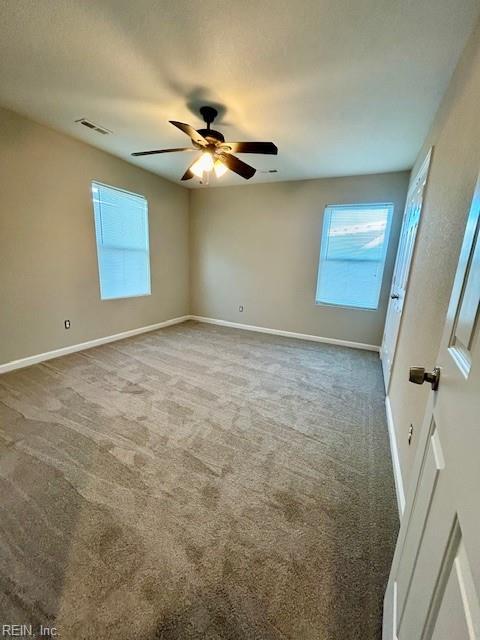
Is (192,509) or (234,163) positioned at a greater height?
(234,163)

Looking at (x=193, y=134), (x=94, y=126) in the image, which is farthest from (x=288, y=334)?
(x=94, y=126)

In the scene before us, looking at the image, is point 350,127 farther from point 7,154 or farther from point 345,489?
point 7,154

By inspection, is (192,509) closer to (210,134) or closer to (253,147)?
(253,147)

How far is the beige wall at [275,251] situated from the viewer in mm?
3943

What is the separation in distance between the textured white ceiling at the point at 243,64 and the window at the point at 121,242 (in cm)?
96

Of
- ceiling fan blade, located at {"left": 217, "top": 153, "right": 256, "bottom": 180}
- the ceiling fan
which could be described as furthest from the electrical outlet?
ceiling fan blade, located at {"left": 217, "top": 153, "right": 256, "bottom": 180}

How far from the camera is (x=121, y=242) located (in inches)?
154

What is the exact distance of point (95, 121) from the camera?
2658 mm

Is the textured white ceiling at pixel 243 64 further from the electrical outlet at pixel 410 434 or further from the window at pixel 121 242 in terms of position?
the electrical outlet at pixel 410 434

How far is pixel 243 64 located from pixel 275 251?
2.87 m

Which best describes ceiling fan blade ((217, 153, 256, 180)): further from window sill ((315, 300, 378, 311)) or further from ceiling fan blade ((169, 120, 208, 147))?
window sill ((315, 300, 378, 311))

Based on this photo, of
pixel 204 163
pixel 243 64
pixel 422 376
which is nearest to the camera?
pixel 422 376

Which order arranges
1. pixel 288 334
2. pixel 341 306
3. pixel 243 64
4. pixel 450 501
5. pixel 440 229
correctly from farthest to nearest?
pixel 288 334
pixel 341 306
pixel 243 64
pixel 440 229
pixel 450 501

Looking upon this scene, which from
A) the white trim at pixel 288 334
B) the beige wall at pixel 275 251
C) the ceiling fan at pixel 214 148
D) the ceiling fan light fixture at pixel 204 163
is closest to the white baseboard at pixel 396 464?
the white trim at pixel 288 334
